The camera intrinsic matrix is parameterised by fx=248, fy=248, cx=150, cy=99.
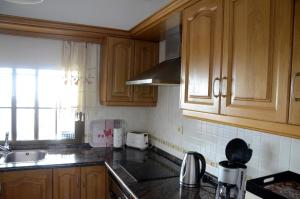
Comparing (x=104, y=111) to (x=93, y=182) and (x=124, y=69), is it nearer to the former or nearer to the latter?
(x=124, y=69)

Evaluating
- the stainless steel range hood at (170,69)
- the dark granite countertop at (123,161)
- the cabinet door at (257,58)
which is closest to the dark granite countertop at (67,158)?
the dark granite countertop at (123,161)

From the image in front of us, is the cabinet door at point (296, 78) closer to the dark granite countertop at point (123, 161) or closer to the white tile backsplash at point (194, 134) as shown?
the white tile backsplash at point (194, 134)

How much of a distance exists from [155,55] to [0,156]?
1.88m

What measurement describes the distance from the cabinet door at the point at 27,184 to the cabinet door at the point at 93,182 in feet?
0.97

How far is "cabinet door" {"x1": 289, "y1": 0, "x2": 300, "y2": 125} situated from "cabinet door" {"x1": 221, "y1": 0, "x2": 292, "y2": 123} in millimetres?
24

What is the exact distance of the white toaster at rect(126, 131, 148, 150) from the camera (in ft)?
9.28

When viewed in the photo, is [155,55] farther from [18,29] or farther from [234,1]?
[234,1]

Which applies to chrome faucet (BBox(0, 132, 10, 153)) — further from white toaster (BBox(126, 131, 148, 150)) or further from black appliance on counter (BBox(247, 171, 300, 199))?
black appliance on counter (BBox(247, 171, 300, 199))

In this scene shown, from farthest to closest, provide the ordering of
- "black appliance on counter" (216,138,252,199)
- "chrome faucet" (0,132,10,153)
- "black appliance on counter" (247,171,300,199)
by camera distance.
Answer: "chrome faucet" (0,132,10,153)
"black appliance on counter" (216,138,252,199)
"black appliance on counter" (247,171,300,199)

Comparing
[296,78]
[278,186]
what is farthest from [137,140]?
[296,78]

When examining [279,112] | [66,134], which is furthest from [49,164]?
[279,112]

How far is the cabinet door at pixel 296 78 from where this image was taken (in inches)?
36.0

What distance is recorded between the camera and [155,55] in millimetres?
2807

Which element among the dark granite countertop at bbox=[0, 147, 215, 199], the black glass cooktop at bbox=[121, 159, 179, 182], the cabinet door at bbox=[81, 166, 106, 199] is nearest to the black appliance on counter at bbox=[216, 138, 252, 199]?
the dark granite countertop at bbox=[0, 147, 215, 199]
